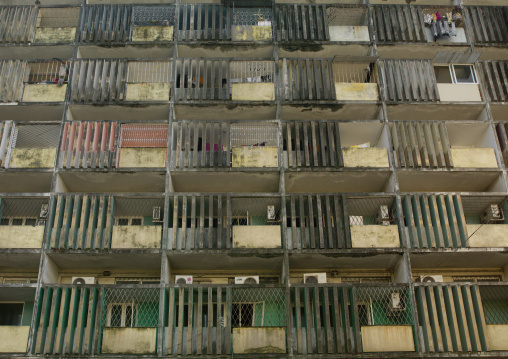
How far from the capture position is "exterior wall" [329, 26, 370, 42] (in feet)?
73.5

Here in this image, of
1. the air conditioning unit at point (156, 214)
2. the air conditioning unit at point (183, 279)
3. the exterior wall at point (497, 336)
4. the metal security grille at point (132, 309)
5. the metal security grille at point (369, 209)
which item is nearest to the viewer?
the exterior wall at point (497, 336)

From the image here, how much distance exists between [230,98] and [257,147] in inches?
100

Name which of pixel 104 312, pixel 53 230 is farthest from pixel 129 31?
pixel 104 312

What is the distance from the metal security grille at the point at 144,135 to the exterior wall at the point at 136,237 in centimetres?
Result: 332

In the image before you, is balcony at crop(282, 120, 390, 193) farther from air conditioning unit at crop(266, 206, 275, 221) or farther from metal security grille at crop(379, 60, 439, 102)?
metal security grille at crop(379, 60, 439, 102)

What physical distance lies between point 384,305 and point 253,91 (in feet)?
29.5

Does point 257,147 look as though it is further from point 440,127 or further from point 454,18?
point 454,18

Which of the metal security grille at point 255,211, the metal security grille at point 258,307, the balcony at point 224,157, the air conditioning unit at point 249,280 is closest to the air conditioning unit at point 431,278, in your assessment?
the metal security grille at point 258,307

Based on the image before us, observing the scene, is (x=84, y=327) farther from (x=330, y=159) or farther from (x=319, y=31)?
(x=319, y=31)

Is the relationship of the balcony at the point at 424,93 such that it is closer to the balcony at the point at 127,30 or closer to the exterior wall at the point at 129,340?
the balcony at the point at 127,30

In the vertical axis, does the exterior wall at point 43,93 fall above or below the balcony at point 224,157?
above

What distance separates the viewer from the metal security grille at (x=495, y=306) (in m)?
17.8

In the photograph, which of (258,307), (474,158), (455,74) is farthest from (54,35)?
(474,158)

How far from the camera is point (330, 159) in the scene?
19.2m
